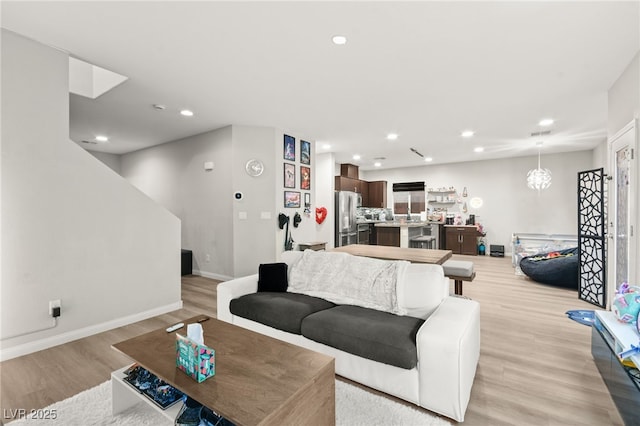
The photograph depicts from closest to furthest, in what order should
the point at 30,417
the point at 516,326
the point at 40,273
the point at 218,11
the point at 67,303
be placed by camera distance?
the point at 30,417, the point at 218,11, the point at 40,273, the point at 67,303, the point at 516,326

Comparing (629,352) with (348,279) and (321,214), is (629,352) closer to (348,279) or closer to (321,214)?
(348,279)

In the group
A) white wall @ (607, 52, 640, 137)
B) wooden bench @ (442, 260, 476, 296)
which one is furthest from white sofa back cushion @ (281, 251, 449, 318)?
white wall @ (607, 52, 640, 137)

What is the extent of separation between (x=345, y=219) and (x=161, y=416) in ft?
19.7

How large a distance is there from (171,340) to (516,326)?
10.9ft

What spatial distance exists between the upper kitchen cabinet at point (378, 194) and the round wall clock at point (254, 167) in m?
5.18

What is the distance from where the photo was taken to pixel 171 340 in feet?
6.02

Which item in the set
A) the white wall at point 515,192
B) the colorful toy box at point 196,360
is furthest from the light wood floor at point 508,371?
the white wall at point 515,192

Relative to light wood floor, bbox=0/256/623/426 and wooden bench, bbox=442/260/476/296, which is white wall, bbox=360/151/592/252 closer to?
light wood floor, bbox=0/256/623/426

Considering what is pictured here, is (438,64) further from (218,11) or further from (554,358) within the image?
(554,358)

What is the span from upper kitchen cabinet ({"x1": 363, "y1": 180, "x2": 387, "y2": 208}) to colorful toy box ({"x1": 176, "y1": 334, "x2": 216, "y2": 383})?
27.8ft

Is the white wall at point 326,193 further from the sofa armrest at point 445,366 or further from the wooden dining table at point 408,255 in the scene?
the sofa armrest at point 445,366

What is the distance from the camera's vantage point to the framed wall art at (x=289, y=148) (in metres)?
5.47

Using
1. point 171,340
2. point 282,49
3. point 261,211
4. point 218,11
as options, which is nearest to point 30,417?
point 171,340

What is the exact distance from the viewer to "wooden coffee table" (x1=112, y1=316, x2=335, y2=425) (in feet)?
3.96
